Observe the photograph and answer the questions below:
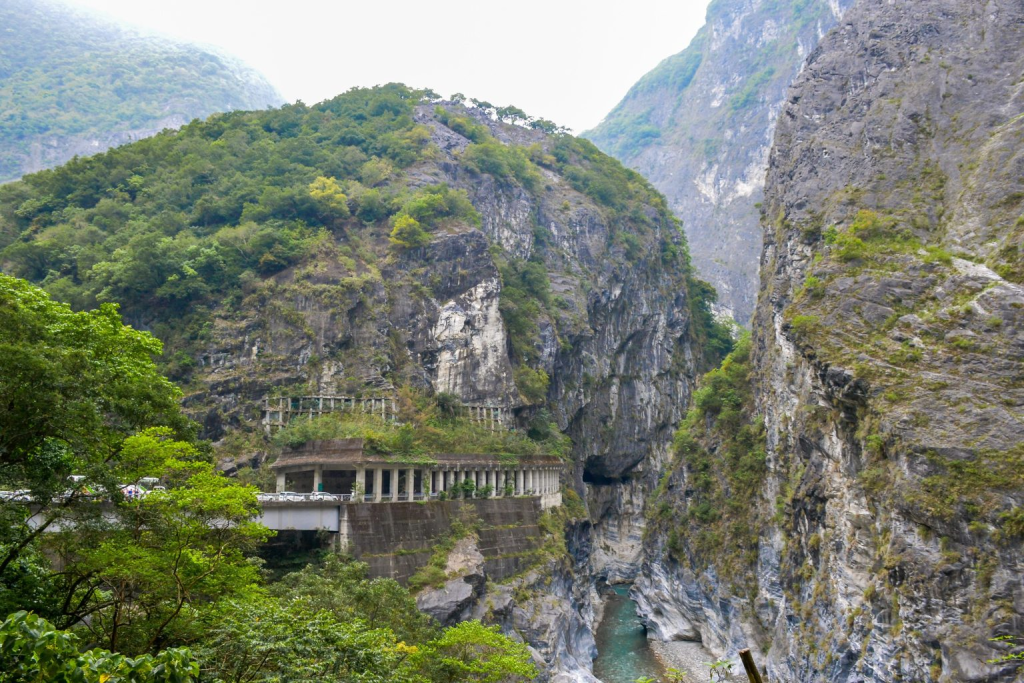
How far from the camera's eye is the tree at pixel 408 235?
54906mm

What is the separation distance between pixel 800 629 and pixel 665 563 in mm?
19450

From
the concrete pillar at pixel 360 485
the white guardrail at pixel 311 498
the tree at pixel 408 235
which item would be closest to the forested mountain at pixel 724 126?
the tree at pixel 408 235

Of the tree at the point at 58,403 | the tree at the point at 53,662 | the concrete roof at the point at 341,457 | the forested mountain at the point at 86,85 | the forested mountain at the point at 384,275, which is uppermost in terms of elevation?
the forested mountain at the point at 86,85

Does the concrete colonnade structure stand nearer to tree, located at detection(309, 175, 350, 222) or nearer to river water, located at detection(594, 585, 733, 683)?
river water, located at detection(594, 585, 733, 683)

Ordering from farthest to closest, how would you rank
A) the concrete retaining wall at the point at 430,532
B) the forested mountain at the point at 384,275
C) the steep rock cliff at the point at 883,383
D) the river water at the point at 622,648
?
the river water at the point at 622,648, the forested mountain at the point at 384,275, the concrete retaining wall at the point at 430,532, the steep rock cliff at the point at 883,383

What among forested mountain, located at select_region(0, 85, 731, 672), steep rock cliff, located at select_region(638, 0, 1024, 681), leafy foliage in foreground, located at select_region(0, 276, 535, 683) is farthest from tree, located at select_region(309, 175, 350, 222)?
leafy foliage in foreground, located at select_region(0, 276, 535, 683)

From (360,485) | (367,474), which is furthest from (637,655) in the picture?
(360,485)

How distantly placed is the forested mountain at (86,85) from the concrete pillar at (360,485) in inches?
3588

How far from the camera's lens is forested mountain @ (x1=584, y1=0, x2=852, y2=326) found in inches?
4798

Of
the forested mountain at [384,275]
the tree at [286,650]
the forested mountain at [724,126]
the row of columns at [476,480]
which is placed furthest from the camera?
the forested mountain at [724,126]

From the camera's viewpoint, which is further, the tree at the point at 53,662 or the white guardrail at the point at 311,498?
the white guardrail at the point at 311,498

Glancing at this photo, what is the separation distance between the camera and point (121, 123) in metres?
115

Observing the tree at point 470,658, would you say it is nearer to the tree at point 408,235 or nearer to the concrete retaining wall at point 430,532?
the concrete retaining wall at point 430,532

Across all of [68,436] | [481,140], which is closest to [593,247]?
[481,140]
